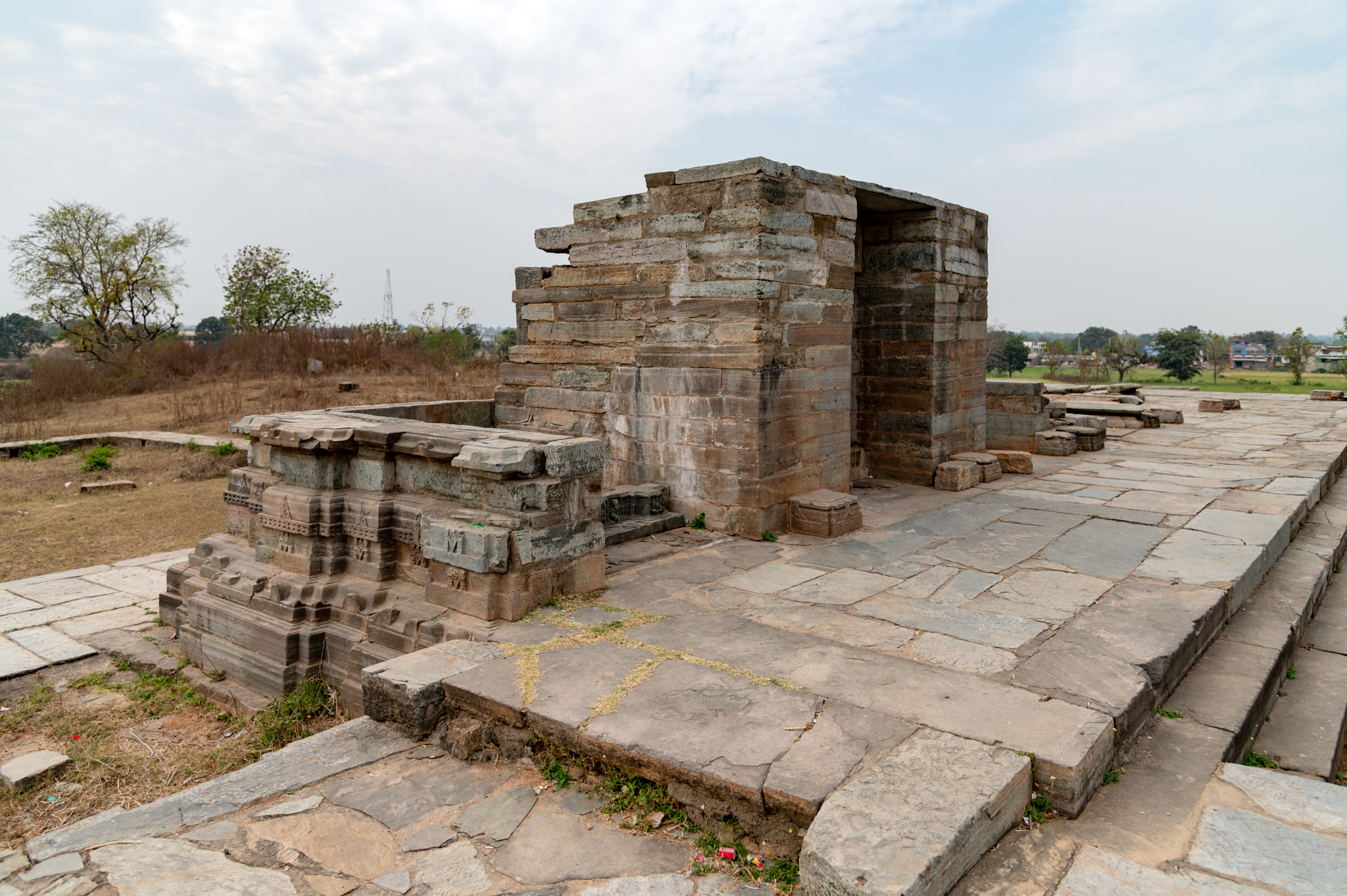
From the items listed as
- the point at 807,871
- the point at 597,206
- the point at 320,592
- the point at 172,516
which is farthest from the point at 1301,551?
the point at 172,516

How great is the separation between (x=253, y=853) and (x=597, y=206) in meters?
5.23

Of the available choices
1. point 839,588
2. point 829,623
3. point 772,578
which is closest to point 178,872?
point 829,623

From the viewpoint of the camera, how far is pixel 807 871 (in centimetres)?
215

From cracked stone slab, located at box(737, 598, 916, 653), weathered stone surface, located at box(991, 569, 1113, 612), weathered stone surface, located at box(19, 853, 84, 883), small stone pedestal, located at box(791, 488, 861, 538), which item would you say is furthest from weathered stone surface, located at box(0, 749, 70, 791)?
weathered stone surface, located at box(991, 569, 1113, 612)

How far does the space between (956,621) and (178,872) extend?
3.38m

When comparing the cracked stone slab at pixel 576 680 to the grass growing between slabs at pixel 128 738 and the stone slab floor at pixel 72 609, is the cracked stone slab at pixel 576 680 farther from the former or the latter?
the stone slab floor at pixel 72 609

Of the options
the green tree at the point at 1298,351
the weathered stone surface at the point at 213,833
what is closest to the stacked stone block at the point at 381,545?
the weathered stone surface at the point at 213,833

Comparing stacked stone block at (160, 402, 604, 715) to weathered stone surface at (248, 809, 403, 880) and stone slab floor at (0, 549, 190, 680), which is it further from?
weathered stone surface at (248, 809, 403, 880)

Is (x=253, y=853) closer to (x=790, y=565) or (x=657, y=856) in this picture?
(x=657, y=856)

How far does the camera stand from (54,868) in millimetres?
2461

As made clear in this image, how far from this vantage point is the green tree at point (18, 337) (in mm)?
52750

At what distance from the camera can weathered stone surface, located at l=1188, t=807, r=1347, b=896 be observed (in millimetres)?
2174

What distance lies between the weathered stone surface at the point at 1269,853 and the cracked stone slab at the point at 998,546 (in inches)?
96.7

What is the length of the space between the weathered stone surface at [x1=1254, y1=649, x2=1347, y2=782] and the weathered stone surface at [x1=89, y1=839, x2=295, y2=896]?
12.4 ft
